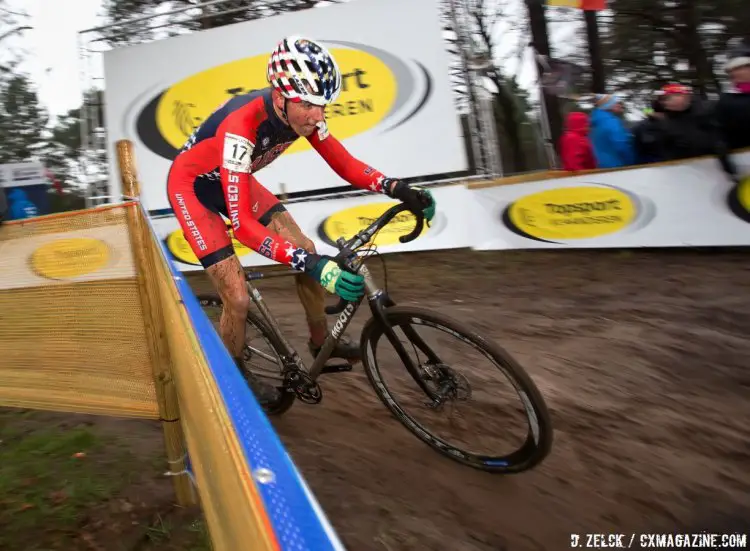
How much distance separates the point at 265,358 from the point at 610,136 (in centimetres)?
524

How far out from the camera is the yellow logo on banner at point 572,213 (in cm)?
625

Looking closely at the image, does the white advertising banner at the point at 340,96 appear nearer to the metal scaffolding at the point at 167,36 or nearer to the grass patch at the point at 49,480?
the metal scaffolding at the point at 167,36

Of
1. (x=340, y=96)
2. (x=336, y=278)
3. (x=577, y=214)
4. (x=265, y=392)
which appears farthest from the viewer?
(x=340, y=96)

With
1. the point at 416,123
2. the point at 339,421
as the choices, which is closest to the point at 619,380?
the point at 339,421

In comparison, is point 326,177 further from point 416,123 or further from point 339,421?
point 339,421

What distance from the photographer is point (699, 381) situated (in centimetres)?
343

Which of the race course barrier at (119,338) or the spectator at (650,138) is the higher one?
the spectator at (650,138)

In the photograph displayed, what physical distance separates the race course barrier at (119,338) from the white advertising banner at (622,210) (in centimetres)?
550

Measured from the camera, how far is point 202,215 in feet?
10.2

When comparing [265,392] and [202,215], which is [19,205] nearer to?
[202,215]

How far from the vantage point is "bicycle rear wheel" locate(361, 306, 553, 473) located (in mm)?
2449

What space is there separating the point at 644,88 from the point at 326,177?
13.4 m

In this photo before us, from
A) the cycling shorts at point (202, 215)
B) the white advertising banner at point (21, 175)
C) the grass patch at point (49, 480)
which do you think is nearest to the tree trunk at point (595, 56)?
the cycling shorts at point (202, 215)

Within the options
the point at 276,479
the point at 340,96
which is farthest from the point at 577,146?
the point at 276,479
